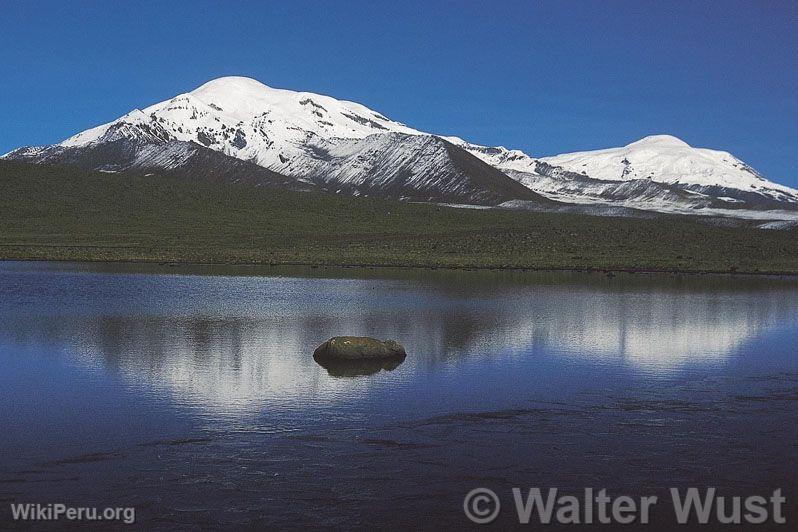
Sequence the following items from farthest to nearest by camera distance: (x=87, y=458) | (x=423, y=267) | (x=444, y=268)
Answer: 1. (x=423, y=267)
2. (x=444, y=268)
3. (x=87, y=458)

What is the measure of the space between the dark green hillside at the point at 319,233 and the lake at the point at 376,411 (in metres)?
56.1

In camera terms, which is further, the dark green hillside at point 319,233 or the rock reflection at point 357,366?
the dark green hillside at point 319,233

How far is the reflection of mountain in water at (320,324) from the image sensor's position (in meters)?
25.9

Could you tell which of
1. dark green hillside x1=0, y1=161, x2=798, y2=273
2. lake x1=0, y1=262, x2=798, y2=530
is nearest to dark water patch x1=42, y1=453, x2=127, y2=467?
lake x1=0, y1=262, x2=798, y2=530

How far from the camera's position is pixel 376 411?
21.1 metres

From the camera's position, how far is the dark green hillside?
102m

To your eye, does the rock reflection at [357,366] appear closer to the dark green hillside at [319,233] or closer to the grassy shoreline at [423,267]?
the grassy shoreline at [423,267]

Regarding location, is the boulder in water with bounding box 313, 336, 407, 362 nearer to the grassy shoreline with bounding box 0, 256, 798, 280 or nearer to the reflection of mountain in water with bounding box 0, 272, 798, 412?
the reflection of mountain in water with bounding box 0, 272, 798, 412

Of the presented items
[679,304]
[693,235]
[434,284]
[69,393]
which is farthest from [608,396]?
[693,235]

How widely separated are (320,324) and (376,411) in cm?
1736

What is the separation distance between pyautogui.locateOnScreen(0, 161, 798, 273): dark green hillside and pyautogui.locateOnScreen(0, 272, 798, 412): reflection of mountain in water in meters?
35.8

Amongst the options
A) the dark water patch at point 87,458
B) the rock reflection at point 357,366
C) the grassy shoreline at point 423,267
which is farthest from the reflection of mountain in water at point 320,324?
the grassy shoreline at point 423,267

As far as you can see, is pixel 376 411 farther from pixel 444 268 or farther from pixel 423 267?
pixel 423 267

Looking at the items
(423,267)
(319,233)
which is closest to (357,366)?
(423,267)
